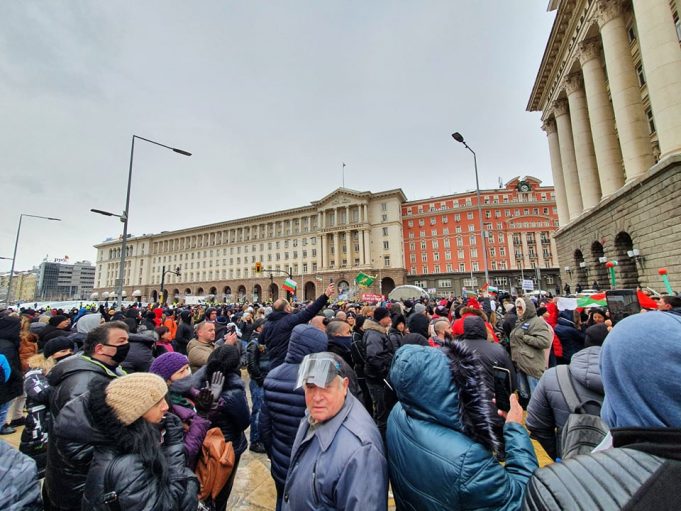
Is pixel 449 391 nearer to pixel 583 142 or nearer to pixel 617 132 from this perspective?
pixel 617 132

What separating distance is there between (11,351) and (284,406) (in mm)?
4621

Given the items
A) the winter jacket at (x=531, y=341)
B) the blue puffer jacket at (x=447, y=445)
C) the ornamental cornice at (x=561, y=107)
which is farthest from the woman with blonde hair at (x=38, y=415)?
the ornamental cornice at (x=561, y=107)

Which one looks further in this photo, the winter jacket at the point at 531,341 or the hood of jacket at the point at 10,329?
the winter jacket at the point at 531,341

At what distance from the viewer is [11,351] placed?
4.45m

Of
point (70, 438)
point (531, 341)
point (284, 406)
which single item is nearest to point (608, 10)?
point (531, 341)

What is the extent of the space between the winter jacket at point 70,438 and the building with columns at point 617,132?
16.6 m

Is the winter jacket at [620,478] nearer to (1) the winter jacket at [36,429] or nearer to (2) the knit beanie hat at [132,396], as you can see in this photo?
(2) the knit beanie hat at [132,396]

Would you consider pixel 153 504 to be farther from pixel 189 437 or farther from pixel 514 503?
pixel 514 503

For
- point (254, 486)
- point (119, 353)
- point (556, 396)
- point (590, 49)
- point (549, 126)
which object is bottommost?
point (254, 486)

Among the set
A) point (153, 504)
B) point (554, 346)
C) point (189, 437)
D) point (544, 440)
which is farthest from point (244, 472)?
point (554, 346)

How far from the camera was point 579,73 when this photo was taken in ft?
64.9

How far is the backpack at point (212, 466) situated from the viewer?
2.24m

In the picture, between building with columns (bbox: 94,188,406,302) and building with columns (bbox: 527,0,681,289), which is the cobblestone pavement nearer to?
building with columns (bbox: 527,0,681,289)

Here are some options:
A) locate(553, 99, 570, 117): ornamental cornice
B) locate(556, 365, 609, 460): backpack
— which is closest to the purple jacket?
locate(556, 365, 609, 460): backpack
